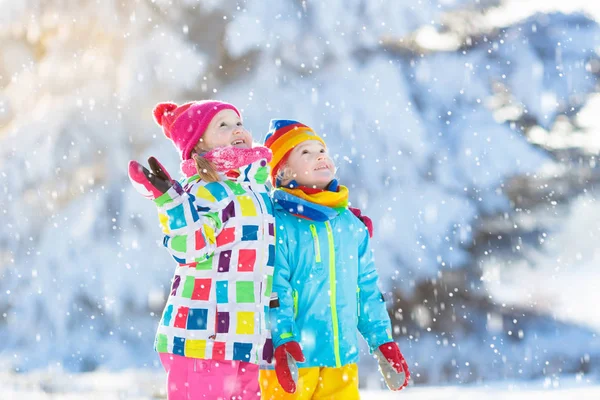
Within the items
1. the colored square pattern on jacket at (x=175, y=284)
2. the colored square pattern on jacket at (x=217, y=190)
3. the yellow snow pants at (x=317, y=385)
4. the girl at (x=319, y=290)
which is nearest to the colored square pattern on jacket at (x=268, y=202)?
the girl at (x=319, y=290)

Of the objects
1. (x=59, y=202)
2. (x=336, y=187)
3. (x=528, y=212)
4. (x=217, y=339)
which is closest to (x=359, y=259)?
(x=336, y=187)

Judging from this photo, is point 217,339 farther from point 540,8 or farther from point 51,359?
point 540,8

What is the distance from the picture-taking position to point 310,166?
3.25m

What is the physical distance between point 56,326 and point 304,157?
5.80 meters

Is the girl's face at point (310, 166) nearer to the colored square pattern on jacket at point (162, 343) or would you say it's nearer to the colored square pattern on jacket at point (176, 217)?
the colored square pattern on jacket at point (176, 217)

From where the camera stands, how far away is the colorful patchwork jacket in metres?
2.59

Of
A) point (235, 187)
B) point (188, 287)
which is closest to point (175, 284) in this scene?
point (188, 287)

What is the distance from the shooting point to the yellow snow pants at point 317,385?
9.52 feet

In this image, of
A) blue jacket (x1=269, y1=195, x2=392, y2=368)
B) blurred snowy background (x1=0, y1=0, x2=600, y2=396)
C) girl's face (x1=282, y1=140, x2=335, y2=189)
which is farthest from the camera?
blurred snowy background (x1=0, y1=0, x2=600, y2=396)

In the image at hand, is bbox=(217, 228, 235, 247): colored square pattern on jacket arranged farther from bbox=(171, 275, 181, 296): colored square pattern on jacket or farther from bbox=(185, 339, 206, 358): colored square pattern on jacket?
bbox=(185, 339, 206, 358): colored square pattern on jacket

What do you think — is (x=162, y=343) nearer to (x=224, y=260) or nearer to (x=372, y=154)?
(x=224, y=260)

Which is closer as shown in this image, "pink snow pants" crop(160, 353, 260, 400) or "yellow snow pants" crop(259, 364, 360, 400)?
"pink snow pants" crop(160, 353, 260, 400)

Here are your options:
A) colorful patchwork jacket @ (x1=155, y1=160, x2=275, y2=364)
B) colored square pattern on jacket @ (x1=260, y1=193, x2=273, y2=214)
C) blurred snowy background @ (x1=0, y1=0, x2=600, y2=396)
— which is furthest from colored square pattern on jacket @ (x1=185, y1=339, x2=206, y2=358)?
blurred snowy background @ (x1=0, y1=0, x2=600, y2=396)

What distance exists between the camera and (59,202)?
859cm
